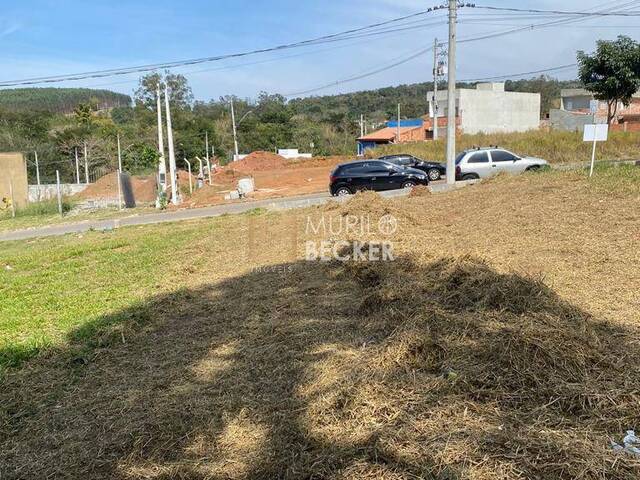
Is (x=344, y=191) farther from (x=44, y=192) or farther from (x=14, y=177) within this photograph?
(x=44, y=192)

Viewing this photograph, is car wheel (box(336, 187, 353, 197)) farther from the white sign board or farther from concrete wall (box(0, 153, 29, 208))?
concrete wall (box(0, 153, 29, 208))

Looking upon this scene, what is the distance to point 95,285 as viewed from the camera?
25.2ft

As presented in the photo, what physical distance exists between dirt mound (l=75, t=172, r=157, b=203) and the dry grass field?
26151 mm

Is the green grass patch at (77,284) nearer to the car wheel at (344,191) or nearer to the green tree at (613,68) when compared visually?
the car wheel at (344,191)

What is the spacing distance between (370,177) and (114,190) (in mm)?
22285

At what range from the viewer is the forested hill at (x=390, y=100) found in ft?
287

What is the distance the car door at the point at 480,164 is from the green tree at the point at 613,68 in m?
9.89

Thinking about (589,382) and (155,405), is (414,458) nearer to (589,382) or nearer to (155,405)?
(589,382)

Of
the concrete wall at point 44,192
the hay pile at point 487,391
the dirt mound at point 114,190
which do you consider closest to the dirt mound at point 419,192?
the hay pile at point 487,391

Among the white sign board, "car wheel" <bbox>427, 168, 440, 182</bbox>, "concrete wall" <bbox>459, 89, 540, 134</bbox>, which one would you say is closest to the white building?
"concrete wall" <bbox>459, 89, 540, 134</bbox>

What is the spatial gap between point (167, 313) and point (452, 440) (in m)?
4.07

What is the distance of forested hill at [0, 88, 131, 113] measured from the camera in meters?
75.6

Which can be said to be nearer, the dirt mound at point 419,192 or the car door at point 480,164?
the dirt mound at point 419,192

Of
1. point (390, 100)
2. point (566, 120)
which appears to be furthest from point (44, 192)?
point (390, 100)
